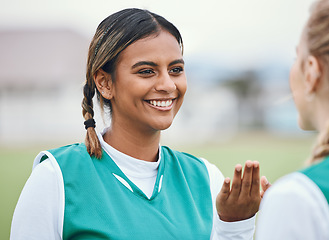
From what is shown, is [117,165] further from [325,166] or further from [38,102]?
[38,102]

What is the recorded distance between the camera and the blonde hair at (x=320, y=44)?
159cm

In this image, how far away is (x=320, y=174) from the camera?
1.54m

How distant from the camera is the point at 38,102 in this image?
39031mm

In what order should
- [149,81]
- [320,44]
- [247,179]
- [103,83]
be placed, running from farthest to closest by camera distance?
[103,83] → [149,81] → [247,179] → [320,44]

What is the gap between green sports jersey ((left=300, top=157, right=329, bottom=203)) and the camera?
1514 mm

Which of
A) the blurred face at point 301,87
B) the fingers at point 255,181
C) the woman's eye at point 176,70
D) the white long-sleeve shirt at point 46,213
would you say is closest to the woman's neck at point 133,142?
the white long-sleeve shirt at point 46,213

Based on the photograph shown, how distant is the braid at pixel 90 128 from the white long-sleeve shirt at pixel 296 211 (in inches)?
44.4

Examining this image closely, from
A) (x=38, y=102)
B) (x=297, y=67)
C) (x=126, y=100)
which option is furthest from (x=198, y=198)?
(x=38, y=102)

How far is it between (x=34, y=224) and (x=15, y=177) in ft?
42.5

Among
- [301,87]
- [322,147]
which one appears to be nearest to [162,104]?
[301,87]

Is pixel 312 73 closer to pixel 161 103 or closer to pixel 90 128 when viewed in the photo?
pixel 161 103

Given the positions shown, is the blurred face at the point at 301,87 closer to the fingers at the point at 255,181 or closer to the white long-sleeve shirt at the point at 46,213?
the fingers at the point at 255,181

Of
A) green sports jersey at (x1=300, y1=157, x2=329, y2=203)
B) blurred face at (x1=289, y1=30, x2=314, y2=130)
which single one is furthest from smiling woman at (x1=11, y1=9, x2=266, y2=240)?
green sports jersey at (x1=300, y1=157, x2=329, y2=203)

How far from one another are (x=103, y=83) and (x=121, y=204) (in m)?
0.65
